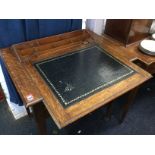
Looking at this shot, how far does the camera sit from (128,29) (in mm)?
1264

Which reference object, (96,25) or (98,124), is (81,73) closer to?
(96,25)

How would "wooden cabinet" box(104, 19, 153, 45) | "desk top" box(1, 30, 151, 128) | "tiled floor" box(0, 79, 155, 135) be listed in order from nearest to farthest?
"desk top" box(1, 30, 151, 128)
"wooden cabinet" box(104, 19, 153, 45)
"tiled floor" box(0, 79, 155, 135)

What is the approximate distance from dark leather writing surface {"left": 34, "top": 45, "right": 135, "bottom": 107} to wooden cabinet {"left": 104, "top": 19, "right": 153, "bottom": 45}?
0.28m

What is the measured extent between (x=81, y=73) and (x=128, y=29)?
0.59 m

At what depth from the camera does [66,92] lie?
0.83m

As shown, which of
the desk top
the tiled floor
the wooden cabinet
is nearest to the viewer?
the desk top

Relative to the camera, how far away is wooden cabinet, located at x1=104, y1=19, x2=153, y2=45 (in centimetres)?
126

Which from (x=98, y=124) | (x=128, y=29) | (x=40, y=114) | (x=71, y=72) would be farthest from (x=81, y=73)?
(x=98, y=124)

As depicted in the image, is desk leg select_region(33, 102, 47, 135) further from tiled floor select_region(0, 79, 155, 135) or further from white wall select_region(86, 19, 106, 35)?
white wall select_region(86, 19, 106, 35)

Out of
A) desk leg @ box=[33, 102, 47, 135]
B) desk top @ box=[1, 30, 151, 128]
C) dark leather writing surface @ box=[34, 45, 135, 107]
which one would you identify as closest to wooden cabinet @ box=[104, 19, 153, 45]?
desk top @ box=[1, 30, 151, 128]

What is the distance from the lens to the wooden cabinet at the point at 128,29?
1.26 metres
